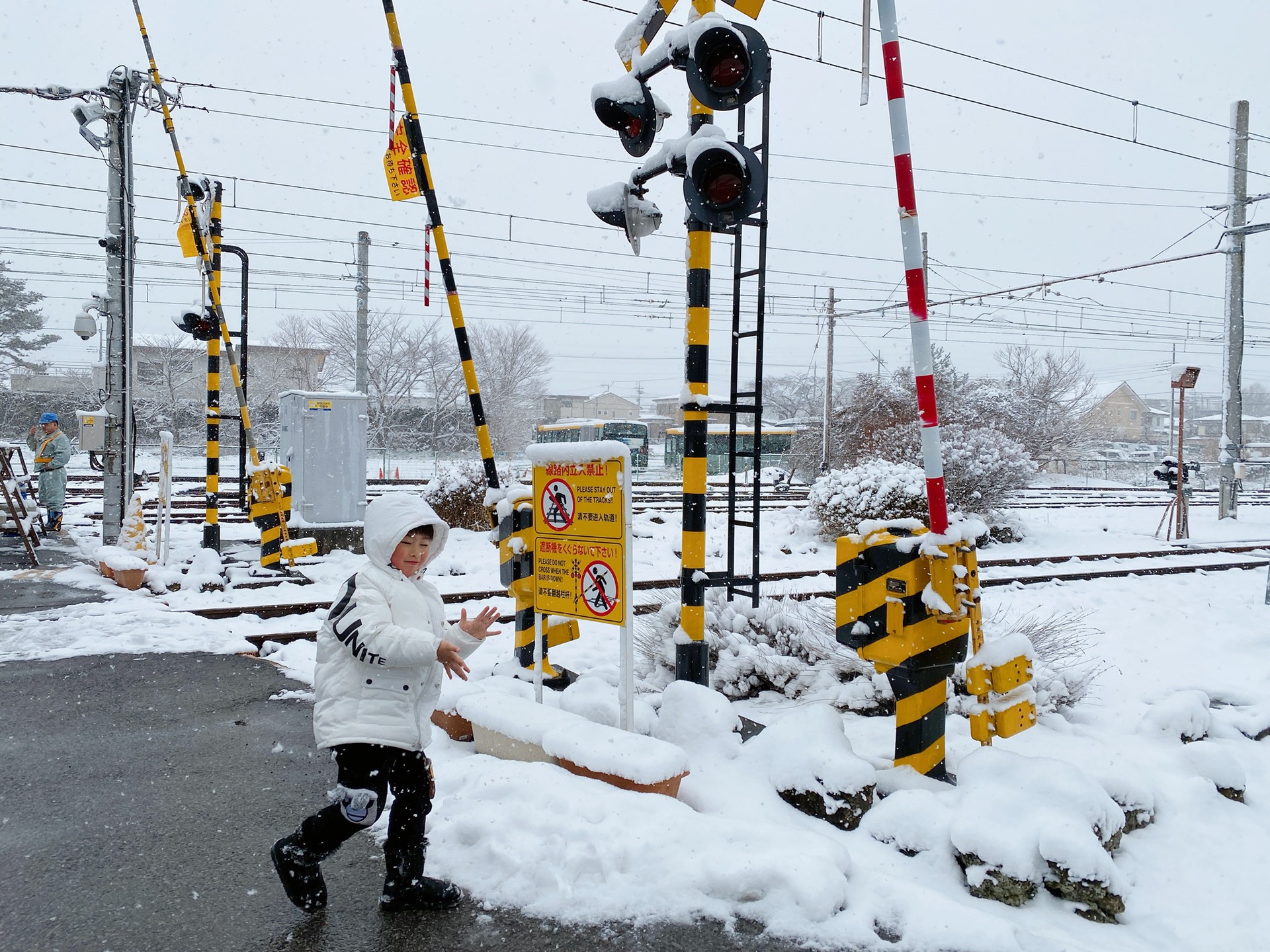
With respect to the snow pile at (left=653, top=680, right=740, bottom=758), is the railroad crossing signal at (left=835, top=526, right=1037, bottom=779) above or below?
above

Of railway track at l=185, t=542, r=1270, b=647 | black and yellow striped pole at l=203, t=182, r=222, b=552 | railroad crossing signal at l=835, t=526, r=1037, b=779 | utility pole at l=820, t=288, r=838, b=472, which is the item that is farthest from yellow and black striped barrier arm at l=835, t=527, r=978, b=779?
utility pole at l=820, t=288, r=838, b=472

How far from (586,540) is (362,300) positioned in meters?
20.9

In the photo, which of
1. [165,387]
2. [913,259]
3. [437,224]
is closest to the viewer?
[913,259]

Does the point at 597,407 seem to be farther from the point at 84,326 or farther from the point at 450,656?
the point at 450,656

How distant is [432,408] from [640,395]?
47002mm

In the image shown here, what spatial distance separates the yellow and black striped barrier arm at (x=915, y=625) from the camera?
13.0ft

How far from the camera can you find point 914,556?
401cm

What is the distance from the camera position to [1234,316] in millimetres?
19812

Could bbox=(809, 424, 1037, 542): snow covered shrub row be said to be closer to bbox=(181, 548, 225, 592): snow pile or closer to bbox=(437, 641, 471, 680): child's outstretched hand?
bbox=(181, 548, 225, 592): snow pile

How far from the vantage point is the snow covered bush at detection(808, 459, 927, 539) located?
12641 millimetres

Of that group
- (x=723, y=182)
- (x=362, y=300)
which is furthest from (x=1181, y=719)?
(x=362, y=300)

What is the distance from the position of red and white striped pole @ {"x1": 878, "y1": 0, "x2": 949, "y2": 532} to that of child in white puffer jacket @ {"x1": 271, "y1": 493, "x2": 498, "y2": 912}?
2180 mm

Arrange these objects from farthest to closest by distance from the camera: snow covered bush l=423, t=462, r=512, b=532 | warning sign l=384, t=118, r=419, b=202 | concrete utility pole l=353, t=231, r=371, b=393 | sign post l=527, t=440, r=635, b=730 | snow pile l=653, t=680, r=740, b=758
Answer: concrete utility pole l=353, t=231, r=371, b=393 < snow covered bush l=423, t=462, r=512, b=532 < warning sign l=384, t=118, r=419, b=202 < snow pile l=653, t=680, r=740, b=758 < sign post l=527, t=440, r=635, b=730

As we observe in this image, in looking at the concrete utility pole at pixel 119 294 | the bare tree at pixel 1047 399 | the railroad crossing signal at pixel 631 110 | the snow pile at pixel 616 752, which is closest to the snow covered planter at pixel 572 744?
the snow pile at pixel 616 752
